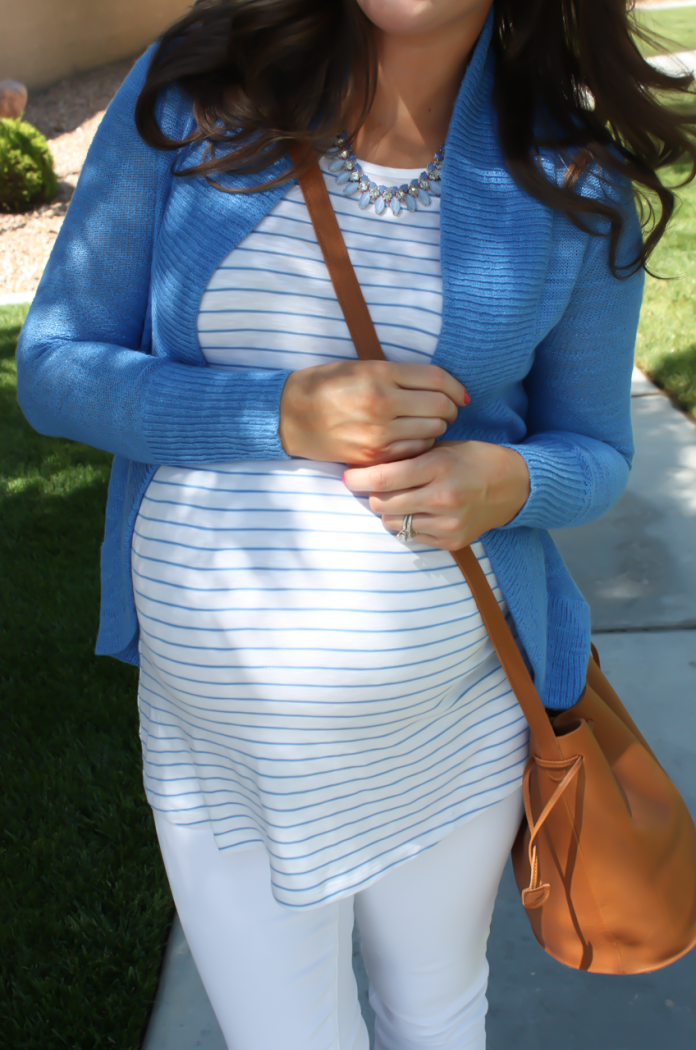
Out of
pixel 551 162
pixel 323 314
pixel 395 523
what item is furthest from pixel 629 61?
pixel 395 523

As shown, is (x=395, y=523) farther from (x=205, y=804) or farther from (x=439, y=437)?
(x=205, y=804)

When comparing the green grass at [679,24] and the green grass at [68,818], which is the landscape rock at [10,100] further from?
the green grass at [68,818]

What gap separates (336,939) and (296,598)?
619 millimetres

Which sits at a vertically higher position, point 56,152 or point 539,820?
point 539,820

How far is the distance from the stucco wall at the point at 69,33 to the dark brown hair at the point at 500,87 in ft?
40.2

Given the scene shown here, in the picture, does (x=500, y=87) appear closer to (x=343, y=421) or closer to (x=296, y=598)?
(x=343, y=421)

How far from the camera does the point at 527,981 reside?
2.22 m

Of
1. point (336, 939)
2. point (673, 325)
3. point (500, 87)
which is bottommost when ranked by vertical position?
point (673, 325)

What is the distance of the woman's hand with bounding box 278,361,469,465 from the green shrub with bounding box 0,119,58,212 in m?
8.56

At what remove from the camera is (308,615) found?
1.15 metres

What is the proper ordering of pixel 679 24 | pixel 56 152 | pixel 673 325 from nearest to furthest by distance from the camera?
pixel 673 325 → pixel 56 152 → pixel 679 24

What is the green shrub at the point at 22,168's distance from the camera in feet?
27.7

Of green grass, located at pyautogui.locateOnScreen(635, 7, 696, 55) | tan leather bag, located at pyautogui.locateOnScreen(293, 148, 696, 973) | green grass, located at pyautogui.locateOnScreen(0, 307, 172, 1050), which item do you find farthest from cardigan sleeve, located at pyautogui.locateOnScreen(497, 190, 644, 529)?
green grass, located at pyautogui.locateOnScreen(635, 7, 696, 55)

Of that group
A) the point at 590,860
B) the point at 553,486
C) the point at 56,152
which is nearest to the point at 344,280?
the point at 553,486
